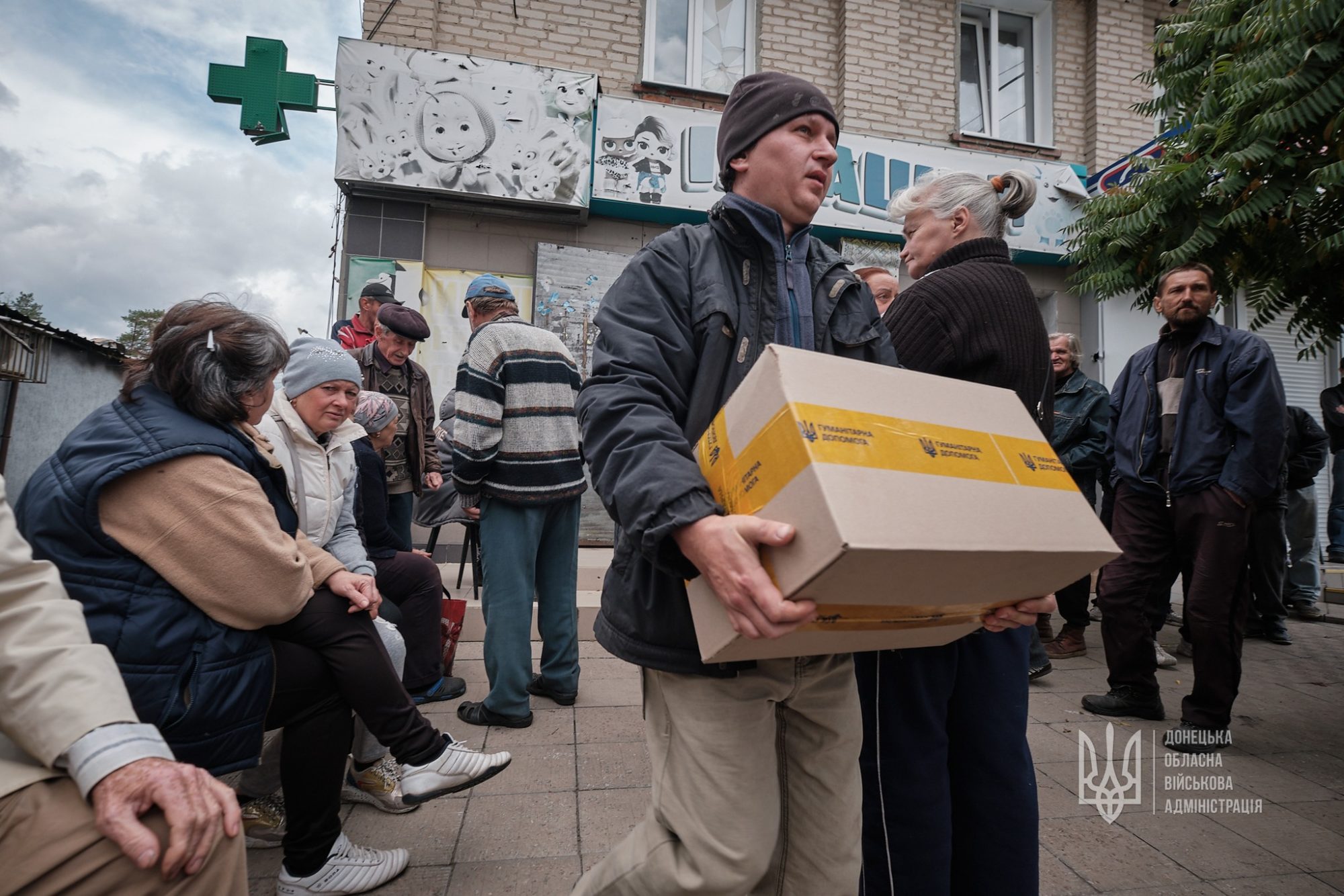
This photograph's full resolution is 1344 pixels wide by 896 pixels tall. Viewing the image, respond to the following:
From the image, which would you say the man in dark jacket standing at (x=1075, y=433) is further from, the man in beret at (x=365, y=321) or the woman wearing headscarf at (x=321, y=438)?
the man in beret at (x=365, y=321)

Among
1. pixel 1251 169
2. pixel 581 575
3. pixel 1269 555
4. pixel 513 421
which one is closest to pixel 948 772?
pixel 513 421

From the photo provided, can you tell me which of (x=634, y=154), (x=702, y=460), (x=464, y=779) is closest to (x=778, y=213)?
(x=702, y=460)

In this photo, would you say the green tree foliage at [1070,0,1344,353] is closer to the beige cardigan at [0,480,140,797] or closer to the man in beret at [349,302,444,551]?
the man in beret at [349,302,444,551]

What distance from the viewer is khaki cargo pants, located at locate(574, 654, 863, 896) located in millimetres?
1317

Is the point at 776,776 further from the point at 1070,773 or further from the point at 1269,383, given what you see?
the point at 1269,383

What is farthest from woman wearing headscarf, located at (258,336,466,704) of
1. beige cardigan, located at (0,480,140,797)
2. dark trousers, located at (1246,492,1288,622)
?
dark trousers, located at (1246,492,1288,622)

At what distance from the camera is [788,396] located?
3.30ft

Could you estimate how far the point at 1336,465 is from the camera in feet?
27.1

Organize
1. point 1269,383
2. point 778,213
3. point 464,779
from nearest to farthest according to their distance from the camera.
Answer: point 778,213 → point 464,779 → point 1269,383

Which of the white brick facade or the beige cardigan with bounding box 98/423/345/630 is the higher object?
the white brick facade

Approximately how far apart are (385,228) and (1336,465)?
10874 millimetres

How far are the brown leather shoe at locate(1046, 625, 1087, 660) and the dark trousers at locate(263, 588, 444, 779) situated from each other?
4170 mm

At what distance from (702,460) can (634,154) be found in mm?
6660

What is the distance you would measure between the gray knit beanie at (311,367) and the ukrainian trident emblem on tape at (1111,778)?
130 inches
